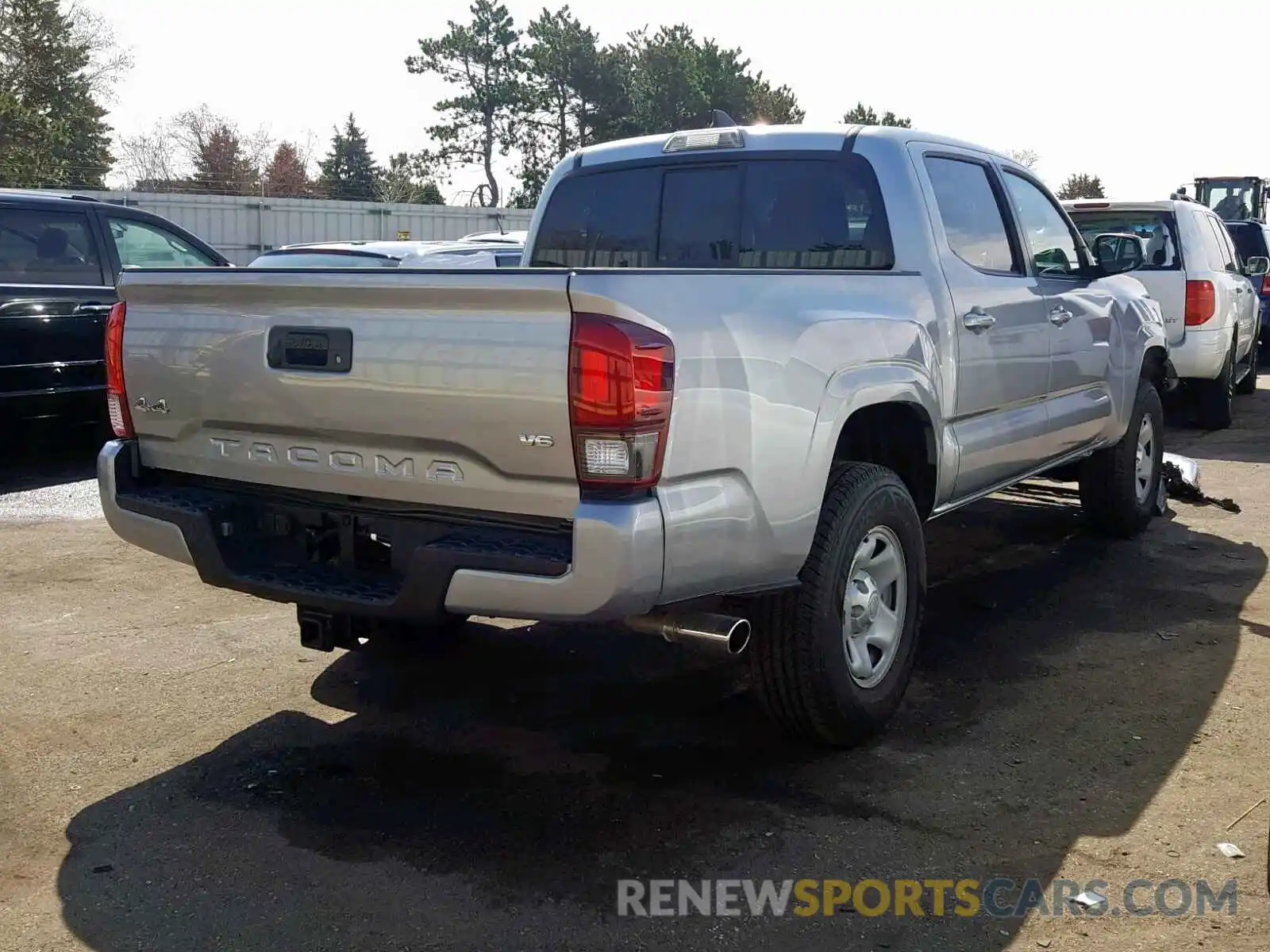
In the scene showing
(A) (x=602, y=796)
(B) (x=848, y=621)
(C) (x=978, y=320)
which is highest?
(C) (x=978, y=320)

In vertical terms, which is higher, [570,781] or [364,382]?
[364,382]

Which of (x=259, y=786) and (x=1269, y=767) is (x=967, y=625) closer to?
(x=1269, y=767)

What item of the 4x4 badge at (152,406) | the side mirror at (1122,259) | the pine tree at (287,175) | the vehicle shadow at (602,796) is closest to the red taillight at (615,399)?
the vehicle shadow at (602,796)

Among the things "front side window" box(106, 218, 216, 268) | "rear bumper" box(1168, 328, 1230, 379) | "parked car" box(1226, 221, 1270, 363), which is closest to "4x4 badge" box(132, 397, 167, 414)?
"front side window" box(106, 218, 216, 268)

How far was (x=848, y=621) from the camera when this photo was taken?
4020 mm

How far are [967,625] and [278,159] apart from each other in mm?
75952

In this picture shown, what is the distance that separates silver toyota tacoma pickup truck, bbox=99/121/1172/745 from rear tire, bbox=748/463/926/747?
0.04 ft

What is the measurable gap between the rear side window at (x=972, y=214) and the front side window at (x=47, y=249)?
612 cm

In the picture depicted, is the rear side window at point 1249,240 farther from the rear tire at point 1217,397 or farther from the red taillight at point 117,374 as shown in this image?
the red taillight at point 117,374

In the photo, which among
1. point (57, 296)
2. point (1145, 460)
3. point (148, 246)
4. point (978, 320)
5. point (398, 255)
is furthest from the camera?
point (398, 255)

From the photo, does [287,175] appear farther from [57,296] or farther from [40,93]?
[57,296]

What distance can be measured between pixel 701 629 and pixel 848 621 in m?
0.73

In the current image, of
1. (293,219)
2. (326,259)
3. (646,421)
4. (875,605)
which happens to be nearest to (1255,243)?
(326,259)

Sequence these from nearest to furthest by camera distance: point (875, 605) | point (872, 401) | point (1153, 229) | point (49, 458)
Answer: point (872, 401), point (875, 605), point (49, 458), point (1153, 229)
